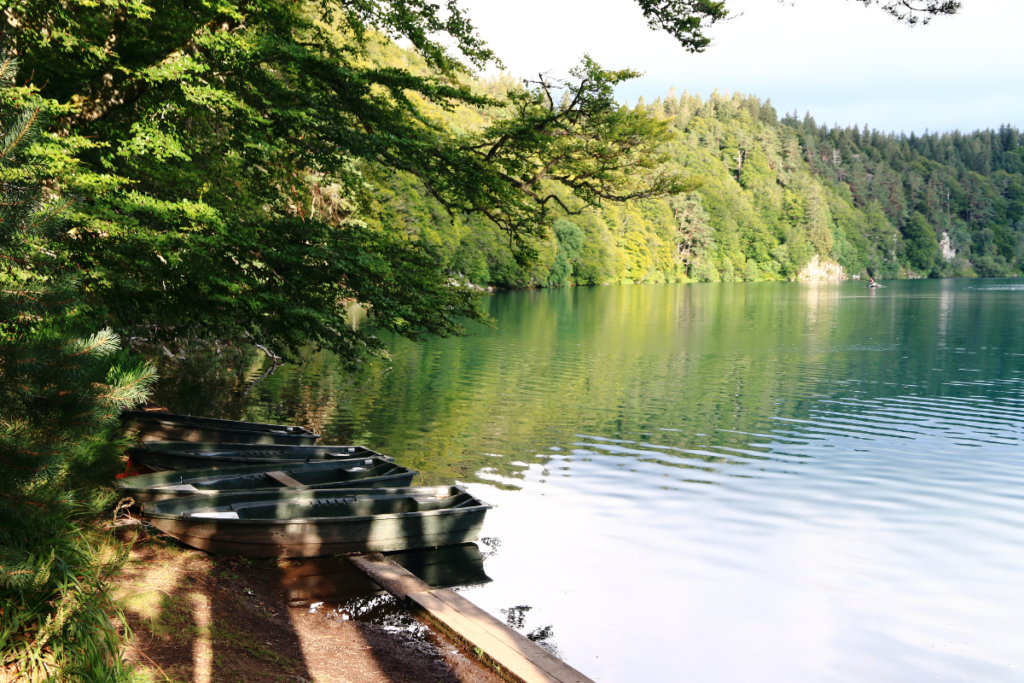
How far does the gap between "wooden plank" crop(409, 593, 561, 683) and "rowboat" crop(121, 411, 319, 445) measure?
644cm

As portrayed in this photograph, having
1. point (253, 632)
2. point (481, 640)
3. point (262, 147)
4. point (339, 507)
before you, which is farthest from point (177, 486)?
point (262, 147)

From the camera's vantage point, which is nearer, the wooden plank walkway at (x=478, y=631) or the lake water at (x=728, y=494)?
the wooden plank walkway at (x=478, y=631)

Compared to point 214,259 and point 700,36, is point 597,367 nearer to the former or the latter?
point 214,259

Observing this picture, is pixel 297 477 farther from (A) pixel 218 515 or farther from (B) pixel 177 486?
(A) pixel 218 515

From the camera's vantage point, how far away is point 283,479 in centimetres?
1026

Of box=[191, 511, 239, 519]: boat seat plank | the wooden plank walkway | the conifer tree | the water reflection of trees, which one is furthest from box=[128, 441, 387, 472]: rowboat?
the conifer tree

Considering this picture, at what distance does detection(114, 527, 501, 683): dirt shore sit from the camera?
5.30m

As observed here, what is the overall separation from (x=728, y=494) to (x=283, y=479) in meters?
7.85

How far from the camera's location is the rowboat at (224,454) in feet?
36.4

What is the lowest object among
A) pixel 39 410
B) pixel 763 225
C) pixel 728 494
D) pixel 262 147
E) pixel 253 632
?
pixel 728 494

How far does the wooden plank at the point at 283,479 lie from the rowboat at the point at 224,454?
0.44m

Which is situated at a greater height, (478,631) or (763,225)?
(763,225)

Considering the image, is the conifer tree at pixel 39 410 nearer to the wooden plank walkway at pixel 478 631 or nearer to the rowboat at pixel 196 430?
the wooden plank walkway at pixel 478 631

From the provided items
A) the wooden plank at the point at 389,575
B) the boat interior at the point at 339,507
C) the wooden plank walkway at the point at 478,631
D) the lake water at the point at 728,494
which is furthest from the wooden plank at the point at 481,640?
the boat interior at the point at 339,507
